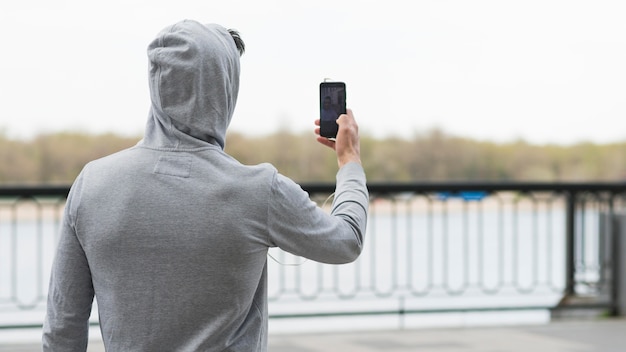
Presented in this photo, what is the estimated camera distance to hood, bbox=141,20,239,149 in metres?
1.55

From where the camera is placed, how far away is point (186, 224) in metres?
1.51

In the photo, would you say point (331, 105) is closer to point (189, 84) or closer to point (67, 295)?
point (189, 84)

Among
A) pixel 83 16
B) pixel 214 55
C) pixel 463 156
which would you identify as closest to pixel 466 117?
pixel 463 156

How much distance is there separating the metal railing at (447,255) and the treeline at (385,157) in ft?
18.4

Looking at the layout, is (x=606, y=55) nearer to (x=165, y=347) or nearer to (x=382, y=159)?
(x=382, y=159)

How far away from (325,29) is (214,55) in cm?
1230

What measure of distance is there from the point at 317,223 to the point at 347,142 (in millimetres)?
298

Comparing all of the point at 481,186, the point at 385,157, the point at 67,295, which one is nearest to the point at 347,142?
the point at 67,295

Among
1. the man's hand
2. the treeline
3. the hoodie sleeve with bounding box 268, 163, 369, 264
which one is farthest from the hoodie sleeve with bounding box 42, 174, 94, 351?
the treeline

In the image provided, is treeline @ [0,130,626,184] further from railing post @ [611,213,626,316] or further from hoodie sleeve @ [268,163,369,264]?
hoodie sleeve @ [268,163,369,264]

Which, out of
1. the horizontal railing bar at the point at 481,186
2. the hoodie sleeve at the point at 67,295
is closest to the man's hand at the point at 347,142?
the hoodie sleeve at the point at 67,295

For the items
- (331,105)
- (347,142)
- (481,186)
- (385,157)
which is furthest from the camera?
(385,157)

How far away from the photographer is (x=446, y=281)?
6.83 m

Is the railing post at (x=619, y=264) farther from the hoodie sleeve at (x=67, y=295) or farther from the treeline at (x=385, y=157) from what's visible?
the treeline at (x=385, y=157)
